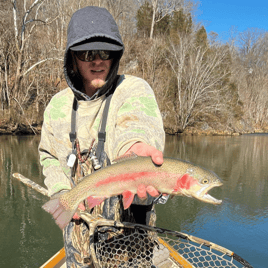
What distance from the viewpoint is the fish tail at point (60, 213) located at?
1954 millimetres

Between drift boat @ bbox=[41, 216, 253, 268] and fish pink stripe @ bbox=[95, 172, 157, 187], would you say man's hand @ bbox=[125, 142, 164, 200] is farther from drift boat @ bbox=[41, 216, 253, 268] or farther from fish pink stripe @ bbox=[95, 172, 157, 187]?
drift boat @ bbox=[41, 216, 253, 268]

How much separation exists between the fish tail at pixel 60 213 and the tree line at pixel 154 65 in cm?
1875

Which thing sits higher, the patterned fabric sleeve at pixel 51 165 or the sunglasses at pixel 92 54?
the sunglasses at pixel 92 54

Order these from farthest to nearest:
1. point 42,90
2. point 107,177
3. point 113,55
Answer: point 42,90
point 113,55
point 107,177

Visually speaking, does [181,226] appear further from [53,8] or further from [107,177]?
[53,8]

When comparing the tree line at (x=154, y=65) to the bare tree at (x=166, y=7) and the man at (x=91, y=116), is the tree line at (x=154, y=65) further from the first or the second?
the man at (x=91, y=116)

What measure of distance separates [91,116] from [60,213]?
916 mm

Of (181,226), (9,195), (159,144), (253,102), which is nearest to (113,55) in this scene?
(159,144)

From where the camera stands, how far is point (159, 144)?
1.83m

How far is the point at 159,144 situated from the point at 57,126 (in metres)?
1.21

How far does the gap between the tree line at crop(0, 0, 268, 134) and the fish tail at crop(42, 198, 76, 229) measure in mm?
18748

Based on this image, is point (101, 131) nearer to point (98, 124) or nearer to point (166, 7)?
point (98, 124)

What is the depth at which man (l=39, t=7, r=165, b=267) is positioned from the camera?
6.94 ft

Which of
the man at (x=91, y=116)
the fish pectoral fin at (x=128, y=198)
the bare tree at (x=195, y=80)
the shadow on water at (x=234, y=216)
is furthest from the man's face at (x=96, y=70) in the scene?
the bare tree at (x=195, y=80)
